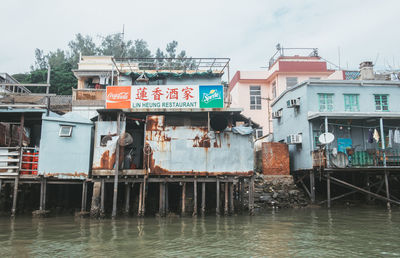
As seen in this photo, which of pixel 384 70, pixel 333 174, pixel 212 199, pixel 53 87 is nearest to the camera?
pixel 212 199

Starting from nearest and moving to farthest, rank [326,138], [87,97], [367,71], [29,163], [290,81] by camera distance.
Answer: [29,163]
[326,138]
[87,97]
[367,71]
[290,81]

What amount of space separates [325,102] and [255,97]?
31.5 ft

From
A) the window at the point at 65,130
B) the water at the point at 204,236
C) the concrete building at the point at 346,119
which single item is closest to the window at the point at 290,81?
the concrete building at the point at 346,119

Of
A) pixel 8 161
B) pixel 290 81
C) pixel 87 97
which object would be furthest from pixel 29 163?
pixel 290 81

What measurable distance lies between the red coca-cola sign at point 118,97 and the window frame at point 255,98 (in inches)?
Result: 696

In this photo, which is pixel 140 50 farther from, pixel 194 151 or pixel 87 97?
pixel 194 151

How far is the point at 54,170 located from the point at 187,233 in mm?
8635

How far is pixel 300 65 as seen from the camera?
104 feet

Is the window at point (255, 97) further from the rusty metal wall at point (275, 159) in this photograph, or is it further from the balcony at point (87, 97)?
the balcony at point (87, 97)

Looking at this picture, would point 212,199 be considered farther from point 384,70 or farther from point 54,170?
point 384,70

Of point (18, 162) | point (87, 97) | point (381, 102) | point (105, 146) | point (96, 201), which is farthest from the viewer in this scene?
point (87, 97)

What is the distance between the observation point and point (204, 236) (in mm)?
12102

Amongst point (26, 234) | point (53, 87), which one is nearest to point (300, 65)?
point (26, 234)

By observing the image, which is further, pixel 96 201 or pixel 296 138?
pixel 296 138
